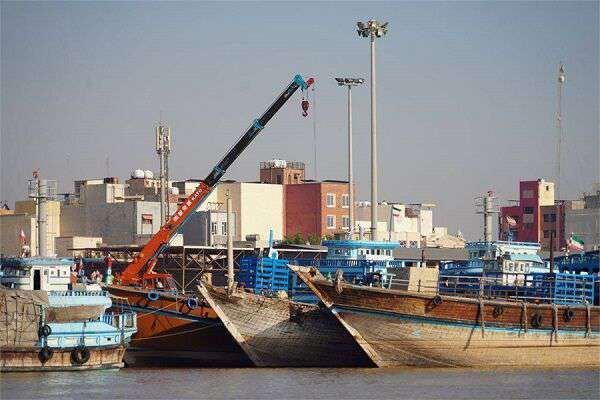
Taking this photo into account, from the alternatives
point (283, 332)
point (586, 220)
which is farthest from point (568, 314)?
point (586, 220)

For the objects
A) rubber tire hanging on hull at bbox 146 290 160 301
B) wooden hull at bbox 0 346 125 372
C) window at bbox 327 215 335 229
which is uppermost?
window at bbox 327 215 335 229

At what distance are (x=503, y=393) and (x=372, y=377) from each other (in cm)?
608

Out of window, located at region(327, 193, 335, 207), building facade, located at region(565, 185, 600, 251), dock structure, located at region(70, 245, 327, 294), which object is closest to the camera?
dock structure, located at region(70, 245, 327, 294)

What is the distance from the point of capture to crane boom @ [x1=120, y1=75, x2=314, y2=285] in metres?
62.0

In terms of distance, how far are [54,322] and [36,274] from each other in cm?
307

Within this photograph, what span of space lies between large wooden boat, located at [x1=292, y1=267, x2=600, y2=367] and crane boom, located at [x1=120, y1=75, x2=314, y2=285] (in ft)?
41.5

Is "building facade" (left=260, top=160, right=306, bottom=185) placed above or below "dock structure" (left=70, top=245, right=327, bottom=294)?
above

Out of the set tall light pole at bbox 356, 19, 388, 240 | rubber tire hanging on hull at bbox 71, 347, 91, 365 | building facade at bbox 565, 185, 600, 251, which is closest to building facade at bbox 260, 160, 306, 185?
building facade at bbox 565, 185, 600, 251

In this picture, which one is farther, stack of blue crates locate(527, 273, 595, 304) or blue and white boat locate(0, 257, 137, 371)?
stack of blue crates locate(527, 273, 595, 304)

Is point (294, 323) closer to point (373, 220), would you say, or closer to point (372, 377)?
point (372, 377)

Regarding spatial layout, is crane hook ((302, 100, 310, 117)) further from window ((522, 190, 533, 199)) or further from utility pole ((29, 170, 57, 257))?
window ((522, 190, 533, 199))

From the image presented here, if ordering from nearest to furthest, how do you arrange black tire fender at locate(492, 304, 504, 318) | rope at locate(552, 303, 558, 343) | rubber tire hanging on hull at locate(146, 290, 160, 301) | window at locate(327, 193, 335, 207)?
black tire fender at locate(492, 304, 504, 318), rope at locate(552, 303, 558, 343), rubber tire hanging on hull at locate(146, 290, 160, 301), window at locate(327, 193, 335, 207)

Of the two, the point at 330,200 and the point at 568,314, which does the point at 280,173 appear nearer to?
the point at 330,200

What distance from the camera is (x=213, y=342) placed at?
56.3m
